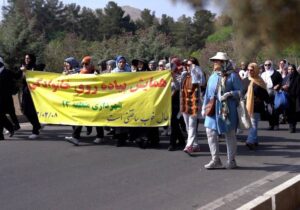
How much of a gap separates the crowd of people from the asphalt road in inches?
10.5

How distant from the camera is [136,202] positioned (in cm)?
679

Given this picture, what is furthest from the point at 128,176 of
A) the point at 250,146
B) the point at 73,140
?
the point at 250,146

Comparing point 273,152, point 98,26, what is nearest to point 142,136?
point 273,152

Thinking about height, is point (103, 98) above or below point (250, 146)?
above

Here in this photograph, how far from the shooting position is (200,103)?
10039 millimetres

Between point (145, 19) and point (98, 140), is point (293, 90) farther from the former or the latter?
point (145, 19)

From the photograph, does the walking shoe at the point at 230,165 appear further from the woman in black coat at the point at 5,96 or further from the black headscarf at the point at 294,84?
the black headscarf at the point at 294,84

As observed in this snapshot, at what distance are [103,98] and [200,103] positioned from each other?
194 centimetres

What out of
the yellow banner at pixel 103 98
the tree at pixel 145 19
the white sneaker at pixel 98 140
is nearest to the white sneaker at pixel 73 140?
the yellow banner at pixel 103 98

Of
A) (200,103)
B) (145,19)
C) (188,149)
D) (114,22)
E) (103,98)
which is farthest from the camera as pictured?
(145,19)

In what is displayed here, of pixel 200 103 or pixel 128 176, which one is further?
pixel 200 103

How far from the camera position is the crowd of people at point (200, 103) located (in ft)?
28.0

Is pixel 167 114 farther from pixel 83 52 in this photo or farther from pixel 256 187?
pixel 83 52

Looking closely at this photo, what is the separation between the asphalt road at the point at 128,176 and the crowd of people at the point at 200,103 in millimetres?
266
